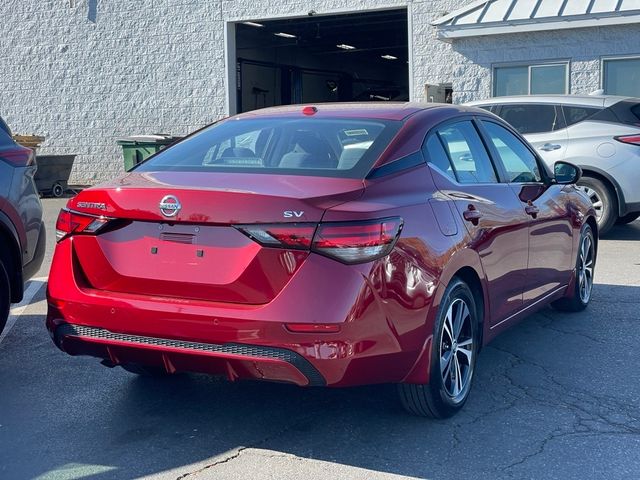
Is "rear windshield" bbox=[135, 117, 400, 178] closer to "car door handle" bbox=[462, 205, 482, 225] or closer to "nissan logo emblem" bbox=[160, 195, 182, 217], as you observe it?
"nissan logo emblem" bbox=[160, 195, 182, 217]

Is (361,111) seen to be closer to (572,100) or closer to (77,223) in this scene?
(77,223)

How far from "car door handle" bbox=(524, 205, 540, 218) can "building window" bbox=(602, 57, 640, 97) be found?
1100 cm

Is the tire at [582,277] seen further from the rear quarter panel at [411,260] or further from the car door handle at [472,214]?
the rear quarter panel at [411,260]

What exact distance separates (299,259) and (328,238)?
0.52 ft

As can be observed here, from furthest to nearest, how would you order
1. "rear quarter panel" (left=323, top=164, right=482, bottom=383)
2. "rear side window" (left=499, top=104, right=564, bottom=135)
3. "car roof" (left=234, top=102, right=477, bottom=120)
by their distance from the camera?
1. "rear side window" (left=499, top=104, right=564, bottom=135)
2. "car roof" (left=234, top=102, right=477, bottom=120)
3. "rear quarter panel" (left=323, top=164, right=482, bottom=383)

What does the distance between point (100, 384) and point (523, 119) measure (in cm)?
797

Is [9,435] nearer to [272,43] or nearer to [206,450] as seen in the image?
[206,450]

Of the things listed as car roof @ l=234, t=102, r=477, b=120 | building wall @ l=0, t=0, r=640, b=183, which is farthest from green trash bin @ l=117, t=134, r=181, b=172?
car roof @ l=234, t=102, r=477, b=120

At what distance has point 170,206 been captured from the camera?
402 cm

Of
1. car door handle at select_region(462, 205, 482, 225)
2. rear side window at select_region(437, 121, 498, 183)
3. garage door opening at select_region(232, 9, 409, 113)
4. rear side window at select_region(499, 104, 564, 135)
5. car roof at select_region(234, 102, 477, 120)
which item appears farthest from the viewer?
garage door opening at select_region(232, 9, 409, 113)

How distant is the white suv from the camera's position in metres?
10.9

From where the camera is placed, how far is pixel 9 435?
4.43m

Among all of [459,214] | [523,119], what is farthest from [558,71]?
[459,214]

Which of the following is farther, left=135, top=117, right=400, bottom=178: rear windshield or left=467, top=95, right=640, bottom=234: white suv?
left=467, top=95, right=640, bottom=234: white suv
